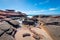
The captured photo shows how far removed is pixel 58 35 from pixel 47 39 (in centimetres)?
145

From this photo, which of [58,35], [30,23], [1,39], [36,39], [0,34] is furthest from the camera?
[30,23]

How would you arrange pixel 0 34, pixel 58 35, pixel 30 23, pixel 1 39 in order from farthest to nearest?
1. pixel 30 23
2. pixel 58 35
3. pixel 0 34
4. pixel 1 39

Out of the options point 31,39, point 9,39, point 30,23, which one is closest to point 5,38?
point 9,39

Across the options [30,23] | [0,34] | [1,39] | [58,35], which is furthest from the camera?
[30,23]

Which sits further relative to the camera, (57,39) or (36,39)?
(36,39)

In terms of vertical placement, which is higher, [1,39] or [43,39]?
[1,39]

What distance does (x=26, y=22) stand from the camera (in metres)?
15.0

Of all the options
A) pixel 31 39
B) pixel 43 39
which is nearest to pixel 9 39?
pixel 31 39

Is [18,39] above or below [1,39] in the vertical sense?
below

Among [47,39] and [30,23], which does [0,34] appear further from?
[30,23]

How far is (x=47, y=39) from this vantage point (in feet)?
25.5

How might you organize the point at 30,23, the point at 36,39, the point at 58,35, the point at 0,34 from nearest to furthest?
the point at 0,34 < the point at 58,35 < the point at 36,39 < the point at 30,23

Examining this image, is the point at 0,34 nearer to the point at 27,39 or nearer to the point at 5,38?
the point at 5,38

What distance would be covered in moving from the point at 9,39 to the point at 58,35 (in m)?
3.57
